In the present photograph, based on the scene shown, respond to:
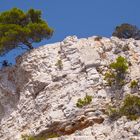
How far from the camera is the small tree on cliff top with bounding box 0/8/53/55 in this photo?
119ft

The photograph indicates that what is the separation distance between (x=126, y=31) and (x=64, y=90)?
13514 mm

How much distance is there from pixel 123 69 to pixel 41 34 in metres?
9.72

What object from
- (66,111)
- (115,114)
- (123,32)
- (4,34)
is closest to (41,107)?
(66,111)

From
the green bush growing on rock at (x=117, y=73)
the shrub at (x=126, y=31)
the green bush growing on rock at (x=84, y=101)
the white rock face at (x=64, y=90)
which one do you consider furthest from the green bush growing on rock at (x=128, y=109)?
the shrub at (x=126, y=31)

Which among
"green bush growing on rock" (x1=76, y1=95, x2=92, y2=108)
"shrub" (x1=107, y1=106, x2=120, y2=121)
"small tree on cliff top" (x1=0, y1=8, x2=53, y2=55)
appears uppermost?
"small tree on cliff top" (x1=0, y1=8, x2=53, y2=55)

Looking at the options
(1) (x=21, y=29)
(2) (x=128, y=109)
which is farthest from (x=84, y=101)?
(1) (x=21, y=29)

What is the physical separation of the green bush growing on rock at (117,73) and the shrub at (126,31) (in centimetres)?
1110

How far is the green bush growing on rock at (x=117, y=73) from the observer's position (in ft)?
98.9

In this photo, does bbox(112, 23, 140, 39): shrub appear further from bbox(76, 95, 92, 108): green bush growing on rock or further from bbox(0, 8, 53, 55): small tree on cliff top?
bbox(76, 95, 92, 108): green bush growing on rock

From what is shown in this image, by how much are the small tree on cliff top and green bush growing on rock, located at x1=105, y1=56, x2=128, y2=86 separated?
28.6ft

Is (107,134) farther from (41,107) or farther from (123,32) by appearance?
(123,32)

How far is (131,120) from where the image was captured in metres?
25.0

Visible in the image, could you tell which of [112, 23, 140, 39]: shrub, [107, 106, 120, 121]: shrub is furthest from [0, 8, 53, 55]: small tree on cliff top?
[107, 106, 120, 121]: shrub

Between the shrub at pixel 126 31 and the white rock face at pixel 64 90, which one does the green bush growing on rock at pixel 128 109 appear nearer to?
the white rock face at pixel 64 90
